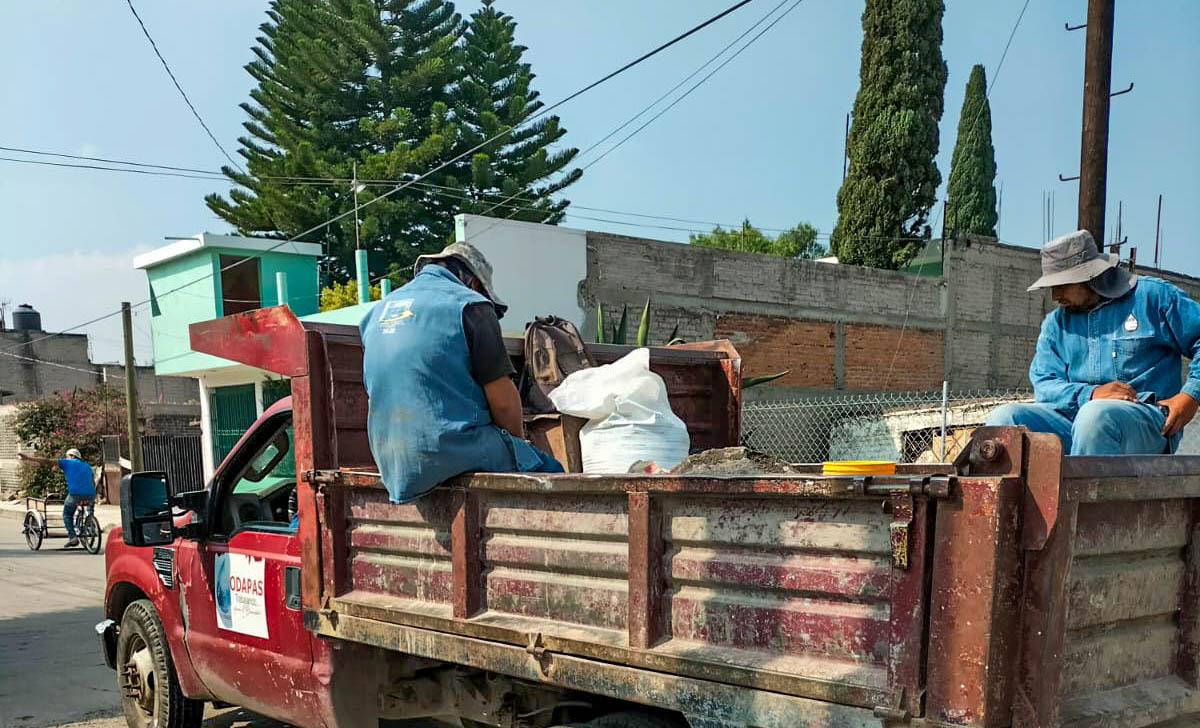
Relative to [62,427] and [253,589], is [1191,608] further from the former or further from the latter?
[62,427]

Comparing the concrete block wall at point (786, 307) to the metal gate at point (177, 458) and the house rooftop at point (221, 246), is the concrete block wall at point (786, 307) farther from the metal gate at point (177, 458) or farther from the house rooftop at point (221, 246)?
the metal gate at point (177, 458)

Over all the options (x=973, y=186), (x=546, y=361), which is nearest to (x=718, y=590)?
(x=546, y=361)

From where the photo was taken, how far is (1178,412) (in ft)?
9.90

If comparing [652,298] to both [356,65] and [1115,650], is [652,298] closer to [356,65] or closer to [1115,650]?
[1115,650]

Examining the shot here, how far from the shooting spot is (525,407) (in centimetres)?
420

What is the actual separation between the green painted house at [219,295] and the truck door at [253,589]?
16.0 m

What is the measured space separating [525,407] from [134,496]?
184 cm

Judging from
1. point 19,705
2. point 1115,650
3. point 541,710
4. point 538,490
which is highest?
point 538,490

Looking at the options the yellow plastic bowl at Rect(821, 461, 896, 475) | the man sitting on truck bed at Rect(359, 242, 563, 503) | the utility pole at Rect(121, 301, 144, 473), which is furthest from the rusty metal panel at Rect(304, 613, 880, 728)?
the utility pole at Rect(121, 301, 144, 473)

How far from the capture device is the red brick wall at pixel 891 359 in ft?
57.4

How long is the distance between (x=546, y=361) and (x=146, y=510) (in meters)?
1.98

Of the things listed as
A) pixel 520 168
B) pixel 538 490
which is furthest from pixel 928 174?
pixel 538 490

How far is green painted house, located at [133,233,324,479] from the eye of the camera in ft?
65.1

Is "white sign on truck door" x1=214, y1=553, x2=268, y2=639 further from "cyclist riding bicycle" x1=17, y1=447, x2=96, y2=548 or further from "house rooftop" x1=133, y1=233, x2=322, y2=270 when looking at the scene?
"house rooftop" x1=133, y1=233, x2=322, y2=270
